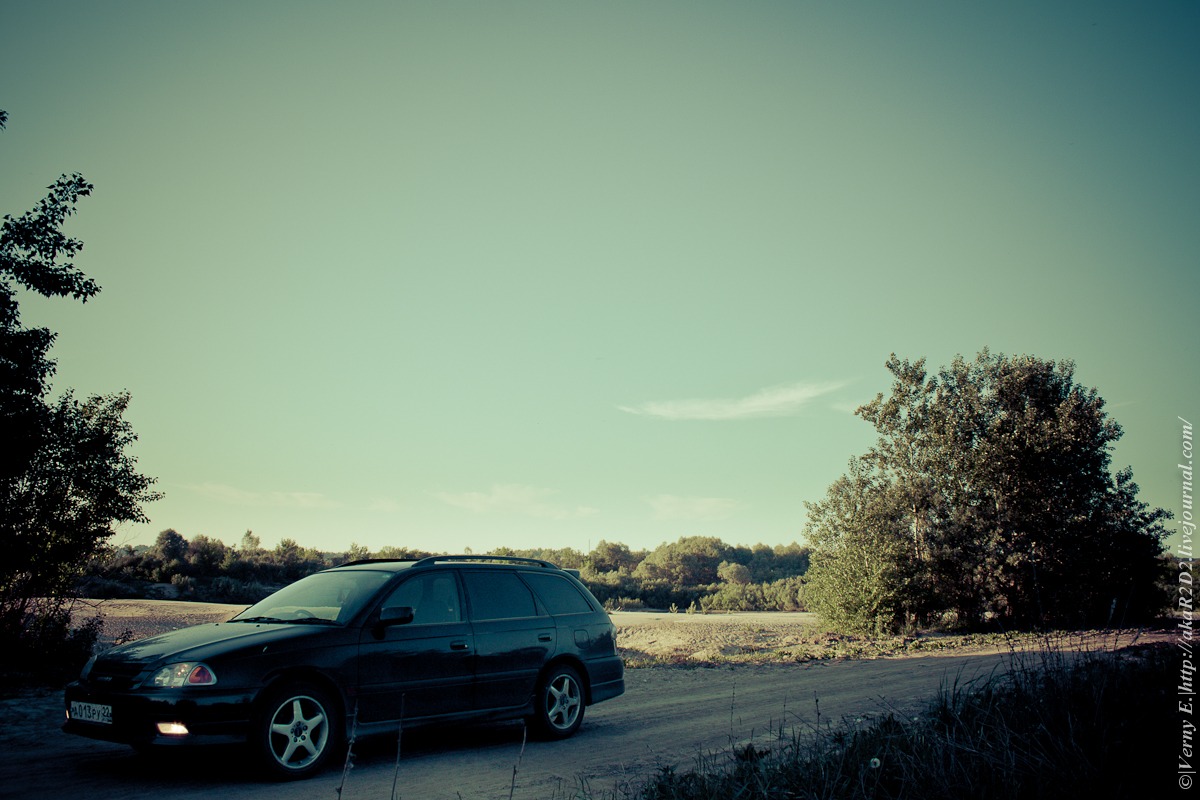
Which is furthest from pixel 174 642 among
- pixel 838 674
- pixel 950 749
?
pixel 838 674

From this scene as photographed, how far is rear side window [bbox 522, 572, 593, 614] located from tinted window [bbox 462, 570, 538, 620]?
0.20 metres

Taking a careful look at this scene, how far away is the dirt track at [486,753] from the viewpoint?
580 cm

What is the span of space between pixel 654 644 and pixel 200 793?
17.6 metres

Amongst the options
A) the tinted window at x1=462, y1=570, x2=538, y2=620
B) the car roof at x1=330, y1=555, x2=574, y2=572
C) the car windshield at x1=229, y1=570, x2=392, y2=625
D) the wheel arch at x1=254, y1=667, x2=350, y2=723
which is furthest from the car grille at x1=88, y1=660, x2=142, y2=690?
the tinted window at x1=462, y1=570, x2=538, y2=620

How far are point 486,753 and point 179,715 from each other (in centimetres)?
291

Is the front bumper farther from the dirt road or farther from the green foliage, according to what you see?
the green foliage

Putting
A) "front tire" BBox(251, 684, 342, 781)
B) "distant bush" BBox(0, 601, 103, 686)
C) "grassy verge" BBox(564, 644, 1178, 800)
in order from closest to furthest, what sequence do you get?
"grassy verge" BBox(564, 644, 1178, 800) < "front tire" BBox(251, 684, 342, 781) < "distant bush" BBox(0, 601, 103, 686)

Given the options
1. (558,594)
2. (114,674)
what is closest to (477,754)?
(558,594)

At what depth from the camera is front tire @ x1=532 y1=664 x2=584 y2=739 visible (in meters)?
8.08

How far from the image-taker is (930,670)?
13.4m

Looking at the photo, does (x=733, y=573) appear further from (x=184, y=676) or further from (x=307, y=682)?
(x=184, y=676)

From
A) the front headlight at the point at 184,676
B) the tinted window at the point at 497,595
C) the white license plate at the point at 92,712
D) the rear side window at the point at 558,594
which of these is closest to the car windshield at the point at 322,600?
the tinted window at the point at 497,595

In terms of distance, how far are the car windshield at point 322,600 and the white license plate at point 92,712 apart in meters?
1.38

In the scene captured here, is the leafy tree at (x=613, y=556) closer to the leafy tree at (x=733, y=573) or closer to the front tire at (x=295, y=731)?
the leafy tree at (x=733, y=573)
